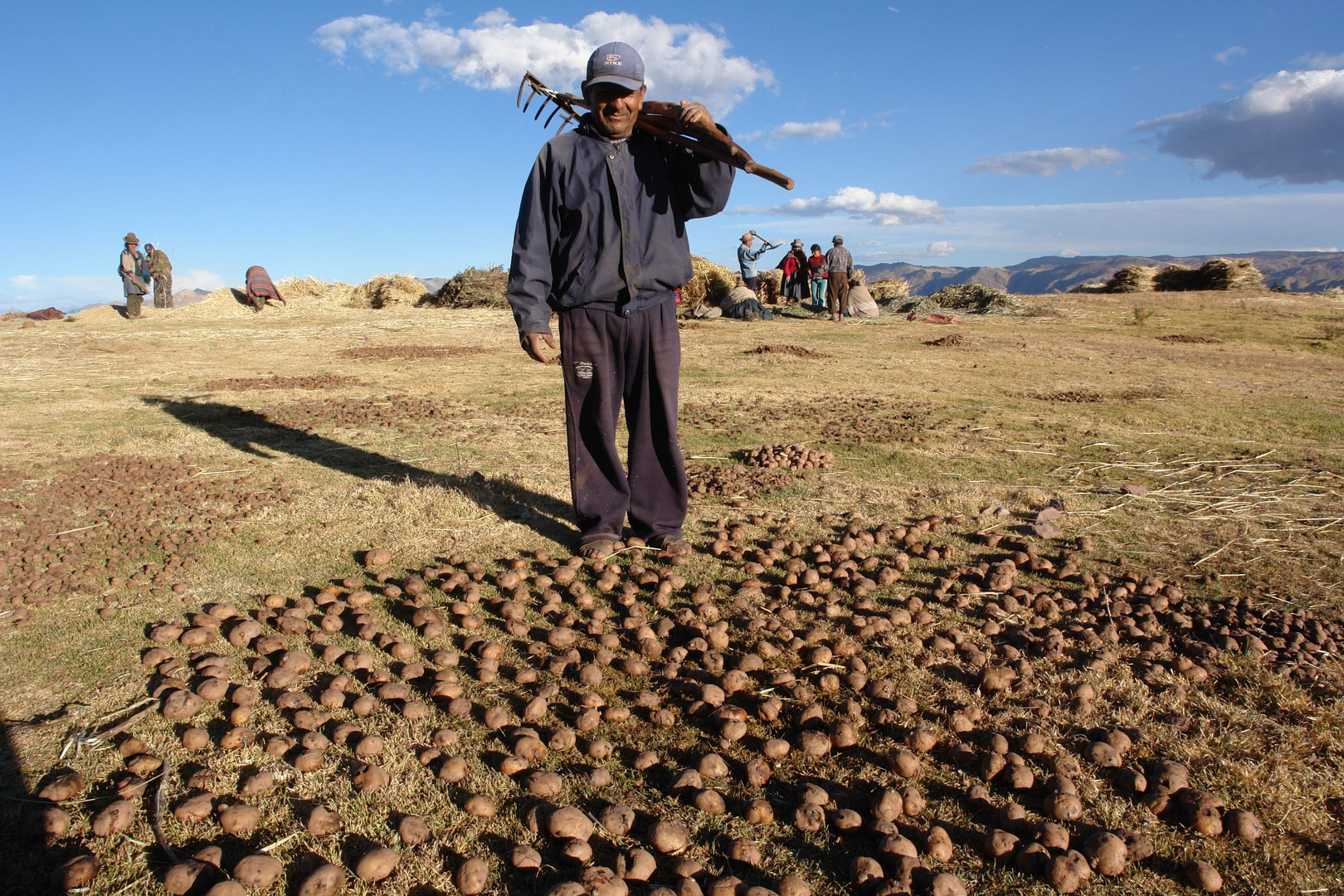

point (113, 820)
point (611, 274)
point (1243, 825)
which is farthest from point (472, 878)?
point (611, 274)

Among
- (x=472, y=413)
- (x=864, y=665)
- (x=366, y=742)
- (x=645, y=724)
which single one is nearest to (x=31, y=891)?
(x=366, y=742)

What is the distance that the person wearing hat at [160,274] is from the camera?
68.0 feet

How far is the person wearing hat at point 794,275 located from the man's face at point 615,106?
18.6 metres

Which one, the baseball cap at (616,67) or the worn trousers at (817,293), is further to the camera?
the worn trousers at (817,293)

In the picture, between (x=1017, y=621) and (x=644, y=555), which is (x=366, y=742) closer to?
(x=644, y=555)

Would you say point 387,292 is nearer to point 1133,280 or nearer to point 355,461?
point 355,461

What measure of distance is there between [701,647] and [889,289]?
934 inches

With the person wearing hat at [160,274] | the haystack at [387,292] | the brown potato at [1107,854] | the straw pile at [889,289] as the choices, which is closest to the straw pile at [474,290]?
the haystack at [387,292]

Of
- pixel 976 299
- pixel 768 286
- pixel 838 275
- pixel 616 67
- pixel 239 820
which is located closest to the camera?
pixel 239 820

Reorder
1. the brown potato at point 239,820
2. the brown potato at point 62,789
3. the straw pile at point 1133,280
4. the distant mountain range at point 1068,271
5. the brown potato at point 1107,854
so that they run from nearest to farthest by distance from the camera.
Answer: the brown potato at point 1107,854 → the brown potato at point 239,820 → the brown potato at point 62,789 → the straw pile at point 1133,280 → the distant mountain range at point 1068,271

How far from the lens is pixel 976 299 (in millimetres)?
22578

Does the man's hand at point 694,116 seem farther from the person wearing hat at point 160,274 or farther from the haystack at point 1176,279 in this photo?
the haystack at point 1176,279

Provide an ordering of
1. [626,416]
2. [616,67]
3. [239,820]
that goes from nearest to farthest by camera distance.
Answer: [239,820]
[616,67]
[626,416]

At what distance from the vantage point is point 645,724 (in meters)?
2.68
